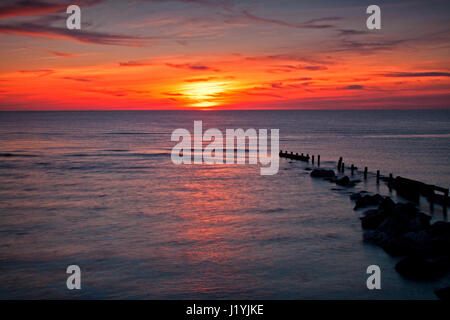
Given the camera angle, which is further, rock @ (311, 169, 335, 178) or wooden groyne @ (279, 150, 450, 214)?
rock @ (311, 169, 335, 178)

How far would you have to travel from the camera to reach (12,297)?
14.4 m

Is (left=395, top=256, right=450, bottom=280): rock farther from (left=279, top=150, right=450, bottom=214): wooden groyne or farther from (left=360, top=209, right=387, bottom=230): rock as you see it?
(left=279, top=150, right=450, bottom=214): wooden groyne

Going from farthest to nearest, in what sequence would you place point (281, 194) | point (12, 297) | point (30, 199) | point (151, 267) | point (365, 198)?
point (281, 194) < point (30, 199) < point (365, 198) < point (151, 267) < point (12, 297)

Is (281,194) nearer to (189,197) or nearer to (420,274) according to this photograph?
(189,197)

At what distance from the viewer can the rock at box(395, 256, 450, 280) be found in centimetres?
1521

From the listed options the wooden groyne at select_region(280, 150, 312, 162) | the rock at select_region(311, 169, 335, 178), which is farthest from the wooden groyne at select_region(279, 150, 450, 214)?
the wooden groyne at select_region(280, 150, 312, 162)

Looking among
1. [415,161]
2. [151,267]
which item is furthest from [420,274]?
[415,161]

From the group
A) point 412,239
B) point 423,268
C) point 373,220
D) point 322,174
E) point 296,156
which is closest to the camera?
point 423,268

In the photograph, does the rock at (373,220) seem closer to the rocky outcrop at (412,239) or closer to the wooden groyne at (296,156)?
the rocky outcrop at (412,239)

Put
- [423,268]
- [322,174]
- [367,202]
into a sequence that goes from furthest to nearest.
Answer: [322,174] < [367,202] < [423,268]

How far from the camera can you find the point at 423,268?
15.3 meters

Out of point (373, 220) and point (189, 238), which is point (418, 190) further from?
point (189, 238)

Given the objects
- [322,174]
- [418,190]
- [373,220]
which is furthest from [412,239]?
[322,174]

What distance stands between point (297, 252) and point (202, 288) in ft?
19.0
